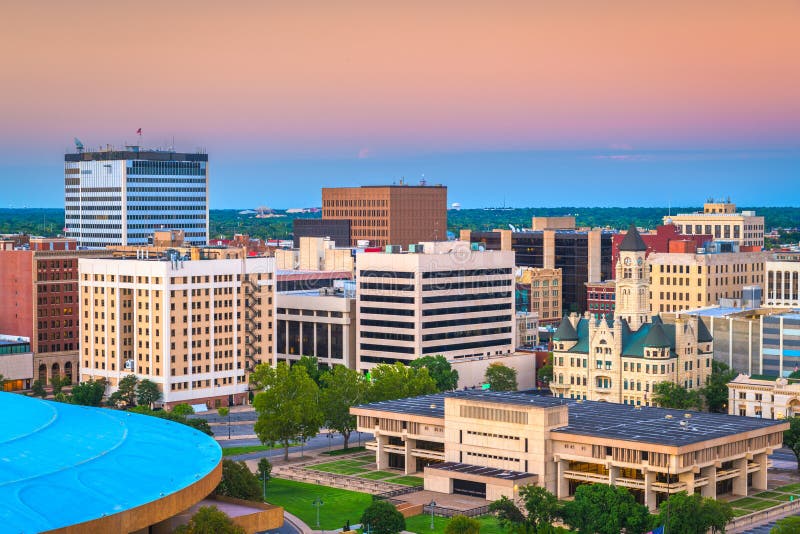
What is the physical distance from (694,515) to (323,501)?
4437 cm

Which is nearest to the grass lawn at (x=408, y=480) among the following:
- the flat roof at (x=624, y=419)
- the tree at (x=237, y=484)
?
the flat roof at (x=624, y=419)

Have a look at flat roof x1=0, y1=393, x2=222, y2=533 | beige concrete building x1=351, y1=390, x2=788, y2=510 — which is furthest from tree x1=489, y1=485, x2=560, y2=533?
flat roof x1=0, y1=393, x2=222, y2=533

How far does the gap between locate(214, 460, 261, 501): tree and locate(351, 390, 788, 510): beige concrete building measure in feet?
97.0

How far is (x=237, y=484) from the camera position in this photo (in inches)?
5910

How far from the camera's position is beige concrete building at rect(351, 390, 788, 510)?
163 m

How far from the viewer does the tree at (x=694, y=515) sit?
14538 centimetres

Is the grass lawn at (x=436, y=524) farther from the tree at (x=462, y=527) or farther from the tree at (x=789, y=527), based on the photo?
the tree at (x=789, y=527)

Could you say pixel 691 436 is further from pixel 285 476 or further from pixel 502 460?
pixel 285 476

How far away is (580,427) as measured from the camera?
172 meters

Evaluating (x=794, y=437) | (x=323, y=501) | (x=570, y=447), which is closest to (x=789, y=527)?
(x=570, y=447)

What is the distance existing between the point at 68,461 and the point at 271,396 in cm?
6728

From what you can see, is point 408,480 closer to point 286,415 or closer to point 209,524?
point 286,415

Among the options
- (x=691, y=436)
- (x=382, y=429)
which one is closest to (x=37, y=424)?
(x=382, y=429)

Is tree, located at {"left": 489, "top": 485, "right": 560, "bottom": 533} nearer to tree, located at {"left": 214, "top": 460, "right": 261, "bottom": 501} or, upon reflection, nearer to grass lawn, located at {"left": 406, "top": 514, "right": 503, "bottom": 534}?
grass lawn, located at {"left": 406, "top": 514, "right": 503, "bottom": 534}
